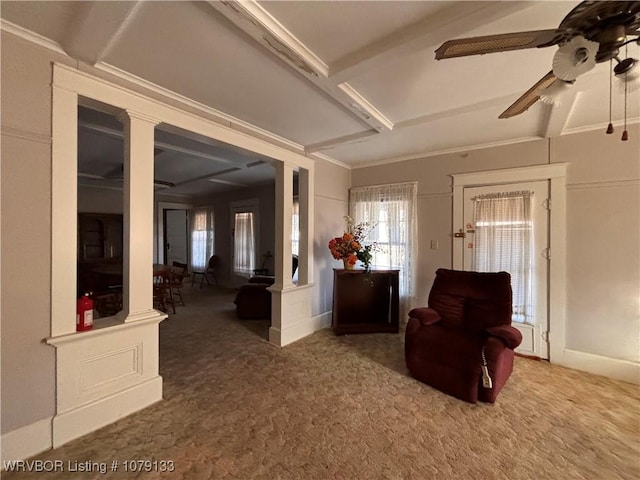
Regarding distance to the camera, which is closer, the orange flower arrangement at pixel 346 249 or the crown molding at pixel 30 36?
the crown molding at pixel 30 36

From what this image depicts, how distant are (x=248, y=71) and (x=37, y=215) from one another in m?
1.62

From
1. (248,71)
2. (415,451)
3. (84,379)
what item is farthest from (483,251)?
(84,379)

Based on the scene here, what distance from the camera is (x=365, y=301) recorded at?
398 cm

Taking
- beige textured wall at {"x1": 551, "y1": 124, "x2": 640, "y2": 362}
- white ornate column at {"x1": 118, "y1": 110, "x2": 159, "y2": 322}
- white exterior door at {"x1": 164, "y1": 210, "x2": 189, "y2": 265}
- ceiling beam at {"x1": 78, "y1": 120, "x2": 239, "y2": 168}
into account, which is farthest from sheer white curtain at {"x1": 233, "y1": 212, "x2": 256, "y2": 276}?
beige textured wall at {"x1": 551, "y1": 124, "x2": 640, "y2": 362}

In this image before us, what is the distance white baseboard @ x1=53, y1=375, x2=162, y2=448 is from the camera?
1.74 m

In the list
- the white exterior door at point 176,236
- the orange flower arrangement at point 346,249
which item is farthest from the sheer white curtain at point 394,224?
the white exterior door at point 176,236

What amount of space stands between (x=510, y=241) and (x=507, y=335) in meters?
1.47

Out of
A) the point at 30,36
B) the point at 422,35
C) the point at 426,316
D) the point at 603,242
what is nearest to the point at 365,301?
the point at 426,316

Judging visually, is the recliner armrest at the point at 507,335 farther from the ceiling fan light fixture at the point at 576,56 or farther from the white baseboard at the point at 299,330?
the white baseboard at the point at 299,330

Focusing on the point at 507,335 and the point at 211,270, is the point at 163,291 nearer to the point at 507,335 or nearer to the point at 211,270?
the point at 211,270

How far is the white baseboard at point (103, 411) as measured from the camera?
174 cm

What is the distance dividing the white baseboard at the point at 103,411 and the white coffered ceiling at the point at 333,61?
7.51 feet

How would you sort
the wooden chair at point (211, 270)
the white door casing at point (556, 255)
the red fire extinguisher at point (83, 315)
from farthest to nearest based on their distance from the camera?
the wooden chair at point (211, 270)
the white door casing at point (556, 255)
the red fire extinguisher at point (83, 315)

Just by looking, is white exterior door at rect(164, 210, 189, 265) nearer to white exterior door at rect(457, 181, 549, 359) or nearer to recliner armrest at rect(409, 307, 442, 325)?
recliner armrest at rect(409, 307, 442, 325)
